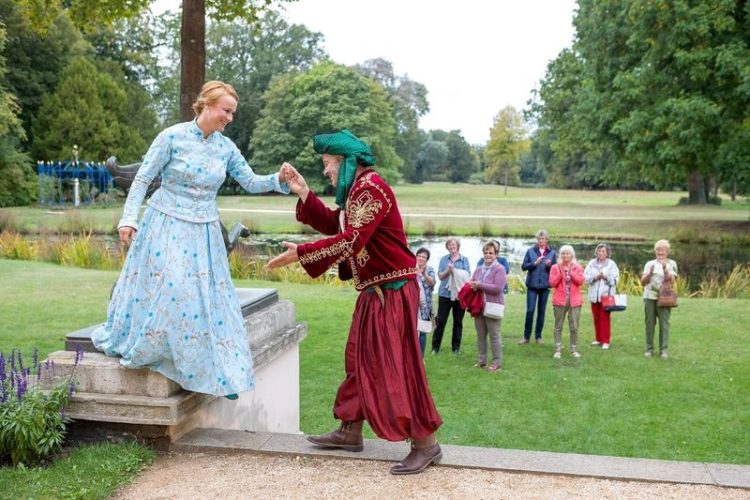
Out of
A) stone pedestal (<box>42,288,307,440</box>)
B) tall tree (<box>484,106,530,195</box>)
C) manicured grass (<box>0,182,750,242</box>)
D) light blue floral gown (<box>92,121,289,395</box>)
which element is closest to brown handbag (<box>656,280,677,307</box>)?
stone pedestal (<box>42,288,307,440</box>)

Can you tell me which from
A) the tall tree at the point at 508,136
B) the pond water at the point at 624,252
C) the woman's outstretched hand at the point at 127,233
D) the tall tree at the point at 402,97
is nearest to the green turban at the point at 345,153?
the woman's outstretched hand at the point at 127,233

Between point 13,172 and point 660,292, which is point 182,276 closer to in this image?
point 660,292

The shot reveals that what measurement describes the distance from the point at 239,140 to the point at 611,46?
35257 millimetres

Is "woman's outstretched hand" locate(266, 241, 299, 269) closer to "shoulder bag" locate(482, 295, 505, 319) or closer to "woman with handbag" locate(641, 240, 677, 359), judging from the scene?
"shoulder bag" locate(482, 295, 505, 319)

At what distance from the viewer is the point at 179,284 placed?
14.1 feet

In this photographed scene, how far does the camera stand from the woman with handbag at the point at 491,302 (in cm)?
888

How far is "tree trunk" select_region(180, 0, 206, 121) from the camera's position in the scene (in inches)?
364

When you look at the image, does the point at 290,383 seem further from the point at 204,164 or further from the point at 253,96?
the point at 253,96

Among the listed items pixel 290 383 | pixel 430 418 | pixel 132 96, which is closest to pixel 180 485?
pixel 430 418

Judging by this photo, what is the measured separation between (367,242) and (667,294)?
620 cm

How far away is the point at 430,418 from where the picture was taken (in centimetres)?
435

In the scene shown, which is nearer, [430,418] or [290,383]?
[430,418]

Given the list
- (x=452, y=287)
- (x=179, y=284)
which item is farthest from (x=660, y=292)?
(x=179, y=284)

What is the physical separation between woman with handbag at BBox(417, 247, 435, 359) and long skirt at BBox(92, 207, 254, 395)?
4442 millimetres
